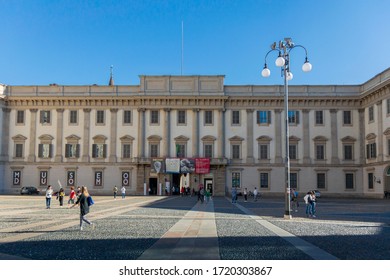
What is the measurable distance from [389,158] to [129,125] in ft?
100

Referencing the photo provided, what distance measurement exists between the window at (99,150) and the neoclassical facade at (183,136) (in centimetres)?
13

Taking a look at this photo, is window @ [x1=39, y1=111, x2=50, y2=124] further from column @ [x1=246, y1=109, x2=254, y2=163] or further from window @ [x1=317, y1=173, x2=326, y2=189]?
window @ [x1=317, y1=173, x2=326, y2=189]

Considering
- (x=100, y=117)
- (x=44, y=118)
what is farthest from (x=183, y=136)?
(x=44, y=118)

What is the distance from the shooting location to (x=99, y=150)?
55219mm

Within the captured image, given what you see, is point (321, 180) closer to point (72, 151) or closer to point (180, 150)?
point (180, 150)

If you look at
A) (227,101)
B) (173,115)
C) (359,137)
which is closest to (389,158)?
(359,137)

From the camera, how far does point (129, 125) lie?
5547 centimetres

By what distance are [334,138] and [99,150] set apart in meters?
29.5

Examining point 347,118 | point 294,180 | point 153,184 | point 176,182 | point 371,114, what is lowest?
point 153,184

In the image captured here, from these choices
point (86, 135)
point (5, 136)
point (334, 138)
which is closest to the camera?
point (334, 138)

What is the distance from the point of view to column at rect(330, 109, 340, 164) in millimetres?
54094

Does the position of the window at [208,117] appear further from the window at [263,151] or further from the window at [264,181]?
the window at [264,181]
